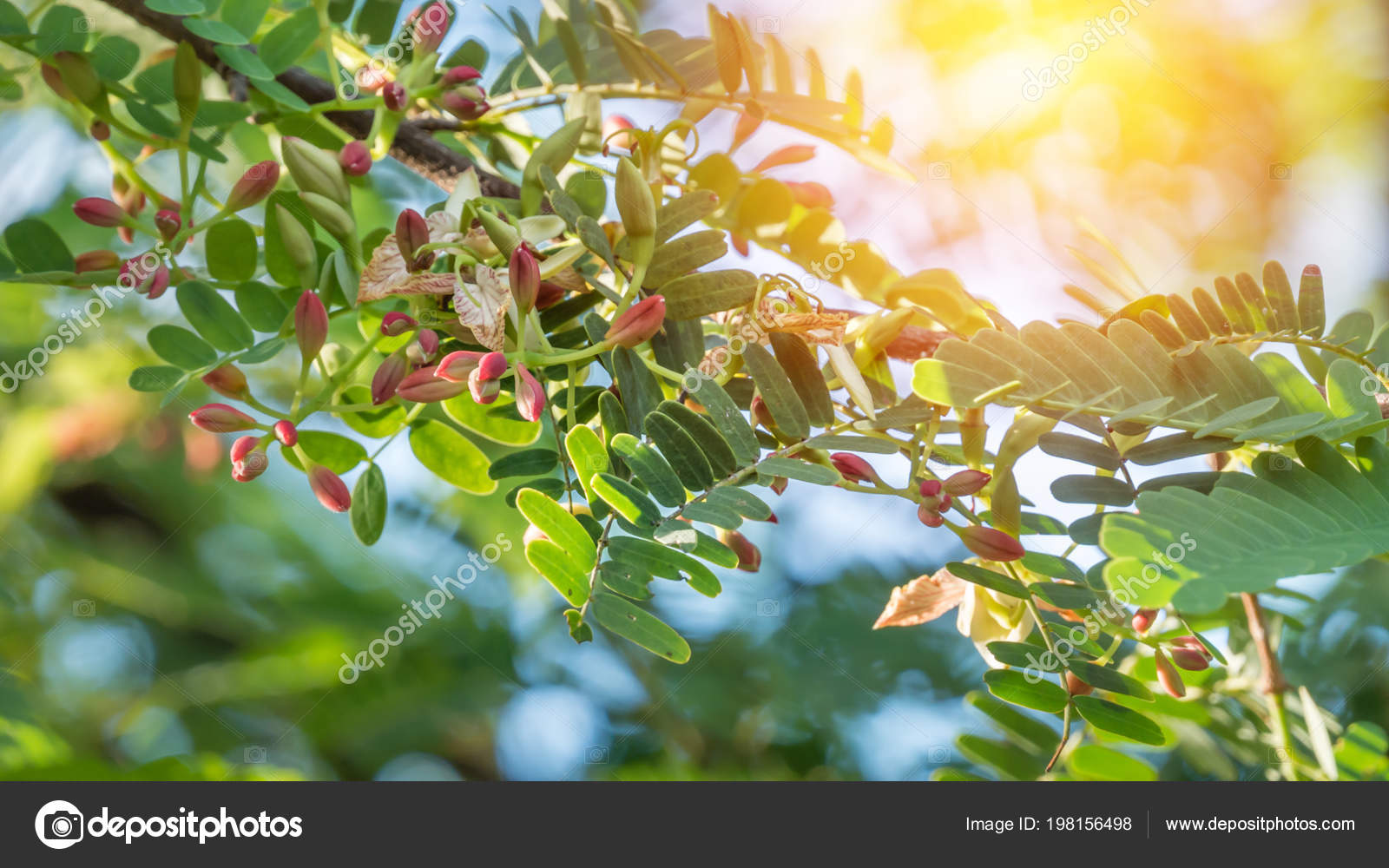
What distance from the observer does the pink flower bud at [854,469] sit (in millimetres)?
269

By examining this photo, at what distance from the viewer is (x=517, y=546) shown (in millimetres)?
928

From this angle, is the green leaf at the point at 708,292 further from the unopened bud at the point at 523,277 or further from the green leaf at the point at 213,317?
the green leaf at the point at 213,317

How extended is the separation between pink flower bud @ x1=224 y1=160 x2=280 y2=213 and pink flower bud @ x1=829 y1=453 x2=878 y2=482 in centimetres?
23

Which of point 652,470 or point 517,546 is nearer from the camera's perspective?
point 652,470

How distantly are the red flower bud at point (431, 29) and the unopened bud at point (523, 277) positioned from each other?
6.6 inches

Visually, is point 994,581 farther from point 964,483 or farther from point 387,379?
point 387,379

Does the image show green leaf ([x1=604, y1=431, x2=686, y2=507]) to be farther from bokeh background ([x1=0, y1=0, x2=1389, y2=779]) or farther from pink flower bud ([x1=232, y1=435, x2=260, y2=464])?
bokeh background ([x1=0, y1=0, x2=1389, y2=779])

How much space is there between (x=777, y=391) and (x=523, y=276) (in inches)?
3.3

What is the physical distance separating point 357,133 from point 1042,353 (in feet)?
1.02

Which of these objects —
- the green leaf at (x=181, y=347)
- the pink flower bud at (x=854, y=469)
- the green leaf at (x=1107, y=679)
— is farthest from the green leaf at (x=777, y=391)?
the green leaf at (x=181, y=347)

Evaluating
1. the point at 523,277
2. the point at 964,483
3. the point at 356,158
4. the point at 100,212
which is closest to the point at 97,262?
the point at 100,212

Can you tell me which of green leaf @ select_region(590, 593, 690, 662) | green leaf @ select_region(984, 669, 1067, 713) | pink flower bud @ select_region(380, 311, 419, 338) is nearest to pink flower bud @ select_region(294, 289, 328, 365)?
pink flower bud @ select_region(380, 311, 419, 338)
